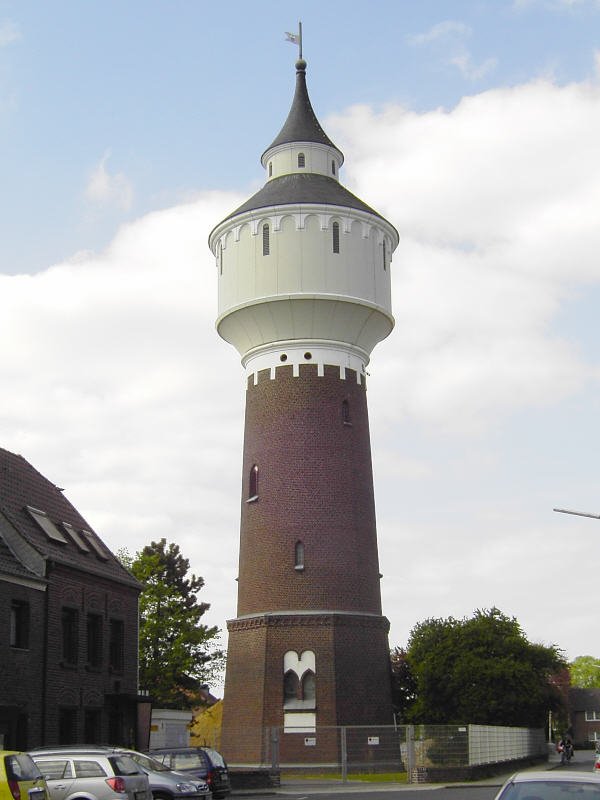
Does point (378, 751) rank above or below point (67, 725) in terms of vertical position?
below

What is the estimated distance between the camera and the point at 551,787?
1116 centimetres

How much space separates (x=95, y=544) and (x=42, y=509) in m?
2.27

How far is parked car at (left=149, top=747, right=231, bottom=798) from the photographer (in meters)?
25.6

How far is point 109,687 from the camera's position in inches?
1337

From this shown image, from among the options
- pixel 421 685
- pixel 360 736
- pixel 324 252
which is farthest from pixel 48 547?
pixel 421 685

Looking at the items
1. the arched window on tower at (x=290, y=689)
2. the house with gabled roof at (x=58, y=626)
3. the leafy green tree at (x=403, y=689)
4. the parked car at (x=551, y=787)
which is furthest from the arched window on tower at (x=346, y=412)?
the parked car at (x=551, y=787)

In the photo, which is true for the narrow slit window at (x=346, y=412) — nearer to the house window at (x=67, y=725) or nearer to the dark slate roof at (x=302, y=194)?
the dark slate roof at (x=302, y=194)

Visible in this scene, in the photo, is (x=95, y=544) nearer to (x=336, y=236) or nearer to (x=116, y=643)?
(x=116, y=643)

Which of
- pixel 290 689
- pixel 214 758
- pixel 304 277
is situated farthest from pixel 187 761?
pixel 304 277

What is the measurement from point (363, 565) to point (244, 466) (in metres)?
5.50

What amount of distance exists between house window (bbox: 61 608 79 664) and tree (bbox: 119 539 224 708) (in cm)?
2027

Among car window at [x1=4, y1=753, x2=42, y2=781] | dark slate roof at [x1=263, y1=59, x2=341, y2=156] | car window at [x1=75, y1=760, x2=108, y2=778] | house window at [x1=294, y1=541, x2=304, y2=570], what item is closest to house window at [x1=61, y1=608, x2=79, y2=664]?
house window at [x1=294, y1=541, x2=304, y2=570]

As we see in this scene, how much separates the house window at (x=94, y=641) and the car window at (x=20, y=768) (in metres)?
18.5

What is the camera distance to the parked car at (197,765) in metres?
25.6
